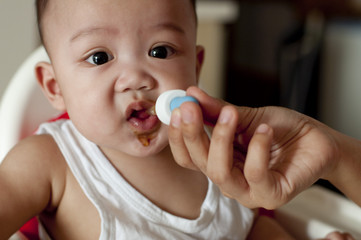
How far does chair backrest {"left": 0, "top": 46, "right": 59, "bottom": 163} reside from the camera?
30.0 inches

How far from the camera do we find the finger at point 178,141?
0.47 meters

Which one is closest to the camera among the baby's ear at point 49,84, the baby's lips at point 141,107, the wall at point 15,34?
the baby's lips at point 141,107

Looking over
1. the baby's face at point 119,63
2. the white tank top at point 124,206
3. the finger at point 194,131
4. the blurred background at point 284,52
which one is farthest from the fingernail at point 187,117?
the blurred background at point 284,52

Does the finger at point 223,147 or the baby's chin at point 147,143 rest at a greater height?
the finger at point 223,147

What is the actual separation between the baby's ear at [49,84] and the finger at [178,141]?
0.92 feet

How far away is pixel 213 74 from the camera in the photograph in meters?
2.20

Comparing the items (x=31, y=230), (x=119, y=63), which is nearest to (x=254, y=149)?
(x=119, y=63)

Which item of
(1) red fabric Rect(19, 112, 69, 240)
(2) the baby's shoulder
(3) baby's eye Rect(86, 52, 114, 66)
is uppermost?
(3) baby's eye Rect(86, 52, 114, 66)

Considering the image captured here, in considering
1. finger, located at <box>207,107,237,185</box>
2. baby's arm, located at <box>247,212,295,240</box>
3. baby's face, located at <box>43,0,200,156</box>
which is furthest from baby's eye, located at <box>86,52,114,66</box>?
baby's arm, located at <box>247,212,295,240</box>

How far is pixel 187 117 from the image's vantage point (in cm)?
46

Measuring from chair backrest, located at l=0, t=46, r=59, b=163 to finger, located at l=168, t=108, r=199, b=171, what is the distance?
1.19 ft

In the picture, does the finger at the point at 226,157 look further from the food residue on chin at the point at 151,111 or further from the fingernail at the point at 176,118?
the food residue on chin at the point at 151,111

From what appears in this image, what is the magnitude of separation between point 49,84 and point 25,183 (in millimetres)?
182

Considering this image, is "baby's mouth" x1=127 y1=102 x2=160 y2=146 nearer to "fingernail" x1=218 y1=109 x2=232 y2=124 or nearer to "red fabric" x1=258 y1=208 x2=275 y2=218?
"fingernail" x1=218 y1=109 x2=232 y2=124
